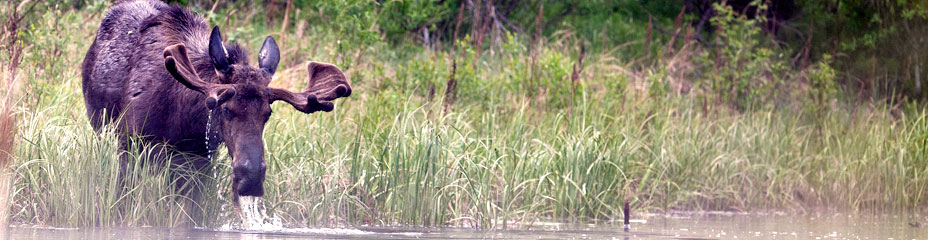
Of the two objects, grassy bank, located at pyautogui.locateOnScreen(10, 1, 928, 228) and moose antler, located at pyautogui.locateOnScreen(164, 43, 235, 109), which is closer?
moose antler, located at pyautogui.locateOnScreen(164, 43, 235, 109)

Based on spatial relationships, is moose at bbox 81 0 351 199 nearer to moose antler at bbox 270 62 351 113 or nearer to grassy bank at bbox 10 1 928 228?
moose antler at bbox 270 62 351 113

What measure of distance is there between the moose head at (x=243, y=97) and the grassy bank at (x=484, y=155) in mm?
671

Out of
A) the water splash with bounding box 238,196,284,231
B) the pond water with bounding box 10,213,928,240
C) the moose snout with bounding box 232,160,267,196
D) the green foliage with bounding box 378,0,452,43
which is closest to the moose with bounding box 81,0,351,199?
the moose snout with bounding box 232,160,267,196

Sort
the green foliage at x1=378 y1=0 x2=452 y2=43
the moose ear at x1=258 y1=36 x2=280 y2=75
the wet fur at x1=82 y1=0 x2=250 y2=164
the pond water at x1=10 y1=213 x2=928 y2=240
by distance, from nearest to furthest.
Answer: the pond water at x1=10 y1=213 x2=928 y2=240
the moose ear at x1=258 y1=36 x2=280 y2=75
the wet fur at x1=82 y1=0 x2=250 y2=164
the green foliage at x1=378 y1=0 x2=452 y2=43

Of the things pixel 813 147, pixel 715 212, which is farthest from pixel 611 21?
pixel 715 212

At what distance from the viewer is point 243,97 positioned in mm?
7234

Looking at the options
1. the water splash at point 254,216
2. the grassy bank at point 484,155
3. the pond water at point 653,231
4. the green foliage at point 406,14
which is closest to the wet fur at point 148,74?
the grassy bank at point 484,155

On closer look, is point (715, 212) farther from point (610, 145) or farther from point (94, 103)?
point (94, 103)

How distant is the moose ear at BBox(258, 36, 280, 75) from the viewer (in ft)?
25.0

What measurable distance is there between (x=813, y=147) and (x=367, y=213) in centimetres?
538

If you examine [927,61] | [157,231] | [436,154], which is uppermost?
[927,61]

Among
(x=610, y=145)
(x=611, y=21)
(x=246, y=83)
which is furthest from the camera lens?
(x=611, y=21)

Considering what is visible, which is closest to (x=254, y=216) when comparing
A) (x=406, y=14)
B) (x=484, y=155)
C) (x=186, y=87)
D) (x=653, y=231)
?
(x=186, y=87)

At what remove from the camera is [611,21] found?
19.0 m
